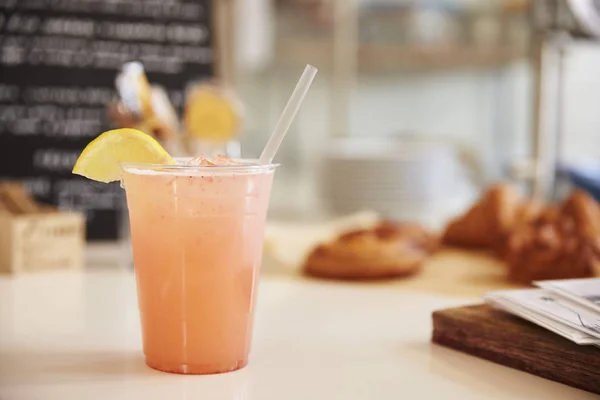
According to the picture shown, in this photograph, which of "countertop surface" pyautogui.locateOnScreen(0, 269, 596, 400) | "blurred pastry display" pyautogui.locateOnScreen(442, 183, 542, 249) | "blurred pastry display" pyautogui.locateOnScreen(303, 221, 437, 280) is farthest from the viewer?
"blurred pastry display" pyautogui.locateOnScreen(442, 183, 542, 249)

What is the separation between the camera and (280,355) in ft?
2.67

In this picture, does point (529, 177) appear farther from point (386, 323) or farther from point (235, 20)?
point (386, 323)

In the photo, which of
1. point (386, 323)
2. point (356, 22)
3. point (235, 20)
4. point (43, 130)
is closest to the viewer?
point (386, 323)

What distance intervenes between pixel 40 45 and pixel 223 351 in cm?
126

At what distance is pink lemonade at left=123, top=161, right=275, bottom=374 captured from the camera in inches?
28.4

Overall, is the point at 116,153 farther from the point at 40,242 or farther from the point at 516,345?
the point at 40,242

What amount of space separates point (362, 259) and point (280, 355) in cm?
47

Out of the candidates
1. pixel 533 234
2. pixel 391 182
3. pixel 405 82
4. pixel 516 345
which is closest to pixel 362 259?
pixel 533 234

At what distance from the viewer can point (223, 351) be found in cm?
74

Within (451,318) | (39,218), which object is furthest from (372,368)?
(39,218)

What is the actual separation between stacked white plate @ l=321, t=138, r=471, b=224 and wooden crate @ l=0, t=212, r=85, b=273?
2.49ft

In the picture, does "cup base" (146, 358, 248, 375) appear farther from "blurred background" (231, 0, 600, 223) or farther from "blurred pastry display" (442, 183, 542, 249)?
"blurred background" (231, 0, 600, 223)

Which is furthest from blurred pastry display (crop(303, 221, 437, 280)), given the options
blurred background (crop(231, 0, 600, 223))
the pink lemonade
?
blurred background (crop(231, 0, 600, 223))

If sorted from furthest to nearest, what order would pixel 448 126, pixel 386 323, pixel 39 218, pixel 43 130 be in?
pixel 448 126, pixel 43 130, pixel 39 218, pixel 386 323
